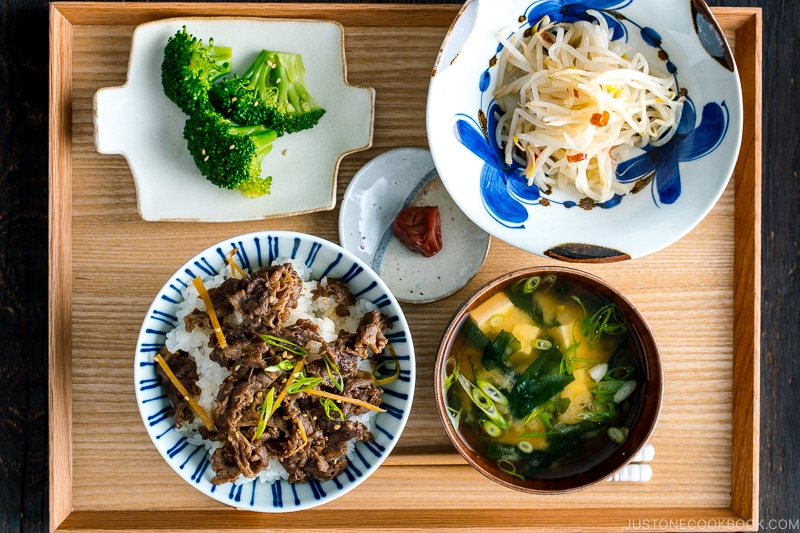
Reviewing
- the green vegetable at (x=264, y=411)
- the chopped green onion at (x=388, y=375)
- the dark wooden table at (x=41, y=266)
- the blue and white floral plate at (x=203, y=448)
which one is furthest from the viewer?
the dark wooden table at (x=41, y=266)

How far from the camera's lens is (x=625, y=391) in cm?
235

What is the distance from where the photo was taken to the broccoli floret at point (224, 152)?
2248 mm

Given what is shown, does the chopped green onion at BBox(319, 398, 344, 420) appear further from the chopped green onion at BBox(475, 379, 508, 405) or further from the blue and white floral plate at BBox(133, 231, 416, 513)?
the chopped green onion at BBox(475, 379, 508, 405)

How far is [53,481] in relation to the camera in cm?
234

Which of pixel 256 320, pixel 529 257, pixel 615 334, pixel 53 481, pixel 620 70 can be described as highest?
pixel 620 70

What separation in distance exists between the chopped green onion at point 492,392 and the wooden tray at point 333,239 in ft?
0.66

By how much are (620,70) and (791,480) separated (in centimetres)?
187

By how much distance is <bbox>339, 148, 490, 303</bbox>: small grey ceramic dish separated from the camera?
2389mm

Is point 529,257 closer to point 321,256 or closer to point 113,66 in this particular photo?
point 321,256

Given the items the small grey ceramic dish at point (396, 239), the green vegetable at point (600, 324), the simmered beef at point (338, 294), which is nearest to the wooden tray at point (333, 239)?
the small grey ceramic dish at point (396, 239)

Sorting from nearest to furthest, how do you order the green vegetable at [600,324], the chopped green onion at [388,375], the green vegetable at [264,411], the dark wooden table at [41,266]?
the green vegetable at [264,411] < the chopped green onion at [388,375] < the green vegetable at [600,324] < the dark wooden table at [41,266]

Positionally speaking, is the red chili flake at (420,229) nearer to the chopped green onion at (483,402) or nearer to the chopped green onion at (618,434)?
the chopped green onion at (483,402)

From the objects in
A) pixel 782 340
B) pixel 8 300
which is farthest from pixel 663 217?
pixel 8 300

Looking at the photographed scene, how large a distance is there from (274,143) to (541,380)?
1279 mm
